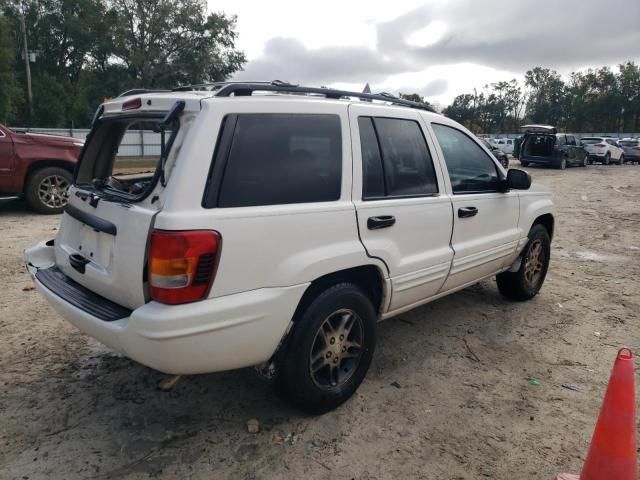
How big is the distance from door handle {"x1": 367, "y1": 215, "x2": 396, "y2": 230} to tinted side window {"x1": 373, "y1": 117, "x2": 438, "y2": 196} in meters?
0.18

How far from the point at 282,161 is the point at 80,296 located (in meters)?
1.37

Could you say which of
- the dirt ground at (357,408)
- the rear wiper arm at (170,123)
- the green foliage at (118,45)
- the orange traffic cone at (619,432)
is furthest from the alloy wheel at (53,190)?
the green foliage at (118,45)

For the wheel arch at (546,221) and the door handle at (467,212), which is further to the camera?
the wheel arch at (546,221)

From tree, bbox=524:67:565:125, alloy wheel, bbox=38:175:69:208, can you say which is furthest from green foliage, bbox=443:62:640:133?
alloy wheel, bbox=38:175:69:208

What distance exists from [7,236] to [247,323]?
6052mm

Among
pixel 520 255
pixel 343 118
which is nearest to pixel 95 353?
pixel 343 118

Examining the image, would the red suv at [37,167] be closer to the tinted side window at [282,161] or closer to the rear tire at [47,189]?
the rear tire at [47,189]

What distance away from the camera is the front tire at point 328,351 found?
274 cm

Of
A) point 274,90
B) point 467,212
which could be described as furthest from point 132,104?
point 467,212

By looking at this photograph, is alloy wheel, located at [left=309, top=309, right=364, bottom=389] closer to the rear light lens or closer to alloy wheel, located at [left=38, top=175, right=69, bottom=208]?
the rear light lens

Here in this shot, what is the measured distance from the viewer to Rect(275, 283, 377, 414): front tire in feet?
8.98

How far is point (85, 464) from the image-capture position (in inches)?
100

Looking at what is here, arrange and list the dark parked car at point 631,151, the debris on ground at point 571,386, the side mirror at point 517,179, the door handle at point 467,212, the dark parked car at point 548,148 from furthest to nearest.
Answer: the dark parked car at point 631,151 < the dark parked car at point 548,148 < the side mirror at point 517,179 < the door handle at point 467,212 < the debris on ground at point 571,386

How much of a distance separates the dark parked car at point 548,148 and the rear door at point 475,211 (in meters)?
19.7
